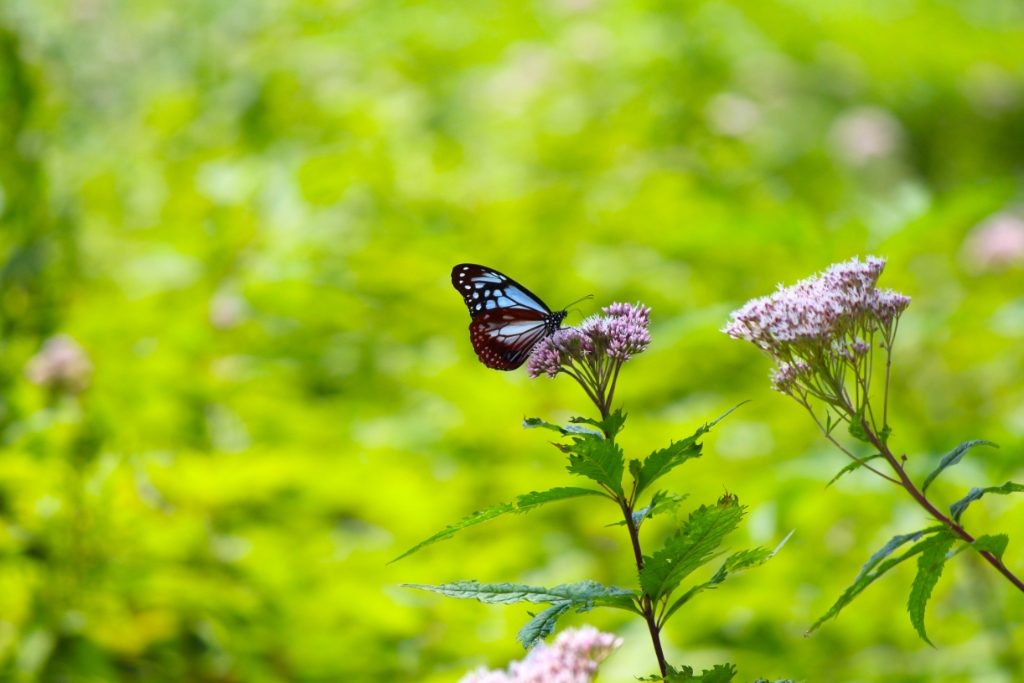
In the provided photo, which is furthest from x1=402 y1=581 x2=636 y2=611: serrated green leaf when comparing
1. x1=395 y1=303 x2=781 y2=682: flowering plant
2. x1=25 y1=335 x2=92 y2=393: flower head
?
x1=25 y1=335 x2=92 y2=393: flower head

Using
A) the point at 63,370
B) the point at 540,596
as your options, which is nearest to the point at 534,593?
the point at 540,596

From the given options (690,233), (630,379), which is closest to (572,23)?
(630,379)

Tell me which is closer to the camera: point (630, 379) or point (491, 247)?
point (630, 379)

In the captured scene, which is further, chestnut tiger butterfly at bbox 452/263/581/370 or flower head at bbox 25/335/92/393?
flower head at bbox 25/335/92/393

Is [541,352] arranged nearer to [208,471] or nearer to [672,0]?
[208,471]

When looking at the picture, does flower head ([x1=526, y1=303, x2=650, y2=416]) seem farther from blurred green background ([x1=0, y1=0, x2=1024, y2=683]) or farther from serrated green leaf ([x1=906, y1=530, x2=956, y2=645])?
blurred green background ([x1=0, y1=0, x2=1024, y2=683])

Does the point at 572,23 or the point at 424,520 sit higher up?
the point at 572,23

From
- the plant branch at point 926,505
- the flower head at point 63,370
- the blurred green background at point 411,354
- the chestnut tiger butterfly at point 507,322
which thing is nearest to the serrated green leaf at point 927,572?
the plant branch at point 926,505
